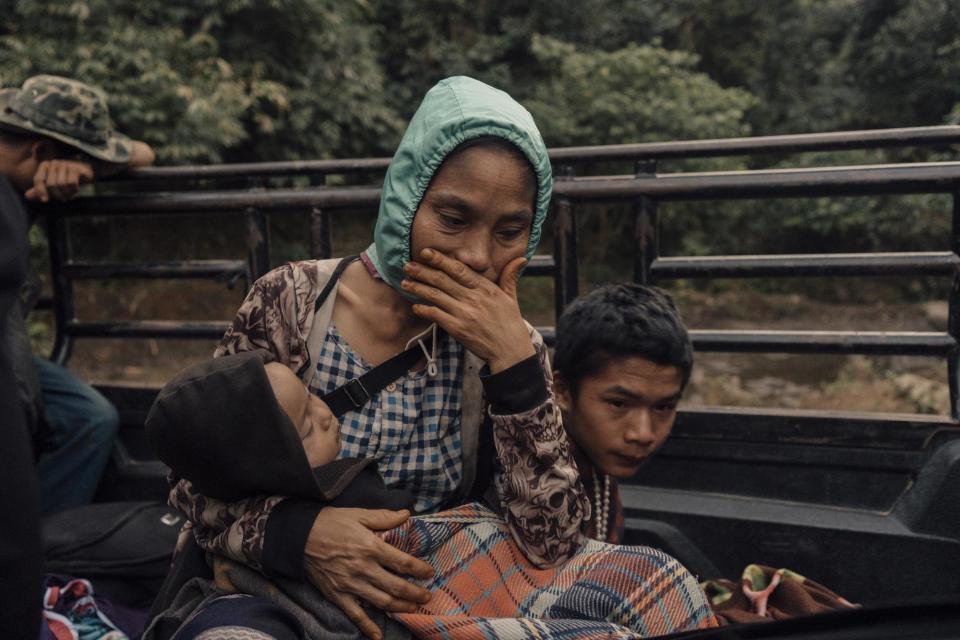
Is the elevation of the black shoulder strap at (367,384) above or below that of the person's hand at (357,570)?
above

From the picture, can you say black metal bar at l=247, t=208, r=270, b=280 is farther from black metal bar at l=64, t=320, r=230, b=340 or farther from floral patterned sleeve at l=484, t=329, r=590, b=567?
floral patterned sleeve at l=484, t=329, r=590, b=567

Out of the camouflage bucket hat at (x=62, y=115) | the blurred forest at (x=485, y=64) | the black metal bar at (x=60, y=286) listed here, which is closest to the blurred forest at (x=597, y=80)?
the blurred forest at (x=485, y=64)

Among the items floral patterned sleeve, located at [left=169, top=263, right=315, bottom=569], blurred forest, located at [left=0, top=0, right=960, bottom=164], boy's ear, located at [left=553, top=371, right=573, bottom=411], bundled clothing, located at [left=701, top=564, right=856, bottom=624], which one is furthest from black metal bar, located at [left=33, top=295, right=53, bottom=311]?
blurred forest, located at [left=0, top=0, right=960, bottom=164]

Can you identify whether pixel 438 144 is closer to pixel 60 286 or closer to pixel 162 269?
pixel 162 269

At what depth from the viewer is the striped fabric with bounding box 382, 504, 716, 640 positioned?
64.6 inches

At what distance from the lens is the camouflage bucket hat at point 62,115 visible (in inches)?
118

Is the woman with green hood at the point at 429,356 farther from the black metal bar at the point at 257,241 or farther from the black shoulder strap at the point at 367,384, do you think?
the black metal bar at the point at 257,241

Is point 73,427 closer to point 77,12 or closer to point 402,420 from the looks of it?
point 402,420


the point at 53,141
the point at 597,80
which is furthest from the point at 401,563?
the point at 597,80

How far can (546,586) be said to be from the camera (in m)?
1.75

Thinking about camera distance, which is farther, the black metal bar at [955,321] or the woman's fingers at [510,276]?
the black metal bar at [955,321]

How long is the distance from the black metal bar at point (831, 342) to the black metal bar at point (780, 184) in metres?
0.39

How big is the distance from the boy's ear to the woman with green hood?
1.32ft

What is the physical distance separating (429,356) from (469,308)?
0.23m
